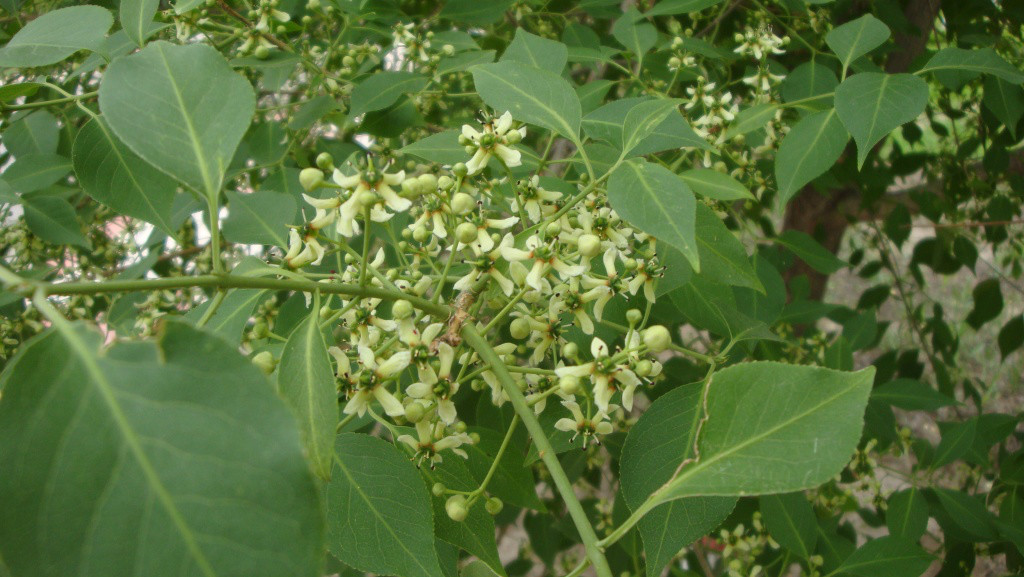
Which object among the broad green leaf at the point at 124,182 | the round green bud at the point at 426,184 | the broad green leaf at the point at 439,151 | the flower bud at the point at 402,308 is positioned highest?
the round green bud at the point at 426,184

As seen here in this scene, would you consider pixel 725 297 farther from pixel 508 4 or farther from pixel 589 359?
pixel 508 4

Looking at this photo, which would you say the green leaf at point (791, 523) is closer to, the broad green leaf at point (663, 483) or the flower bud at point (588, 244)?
the broad green leaf at point (663, 483)

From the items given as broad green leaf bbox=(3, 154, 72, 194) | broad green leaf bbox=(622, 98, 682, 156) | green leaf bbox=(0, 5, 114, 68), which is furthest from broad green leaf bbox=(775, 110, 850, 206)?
broad green leaf bbox=(3, 154, 72, 194)

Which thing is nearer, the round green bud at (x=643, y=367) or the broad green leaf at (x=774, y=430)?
the broad green leaf at (x=774, y=430)

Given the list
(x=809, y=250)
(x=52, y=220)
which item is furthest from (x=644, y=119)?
(x=52, y=220)

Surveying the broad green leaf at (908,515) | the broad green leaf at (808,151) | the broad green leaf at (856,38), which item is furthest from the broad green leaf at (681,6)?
the broad green leaf at (908,515)

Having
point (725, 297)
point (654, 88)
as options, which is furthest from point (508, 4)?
point (725, 297)
